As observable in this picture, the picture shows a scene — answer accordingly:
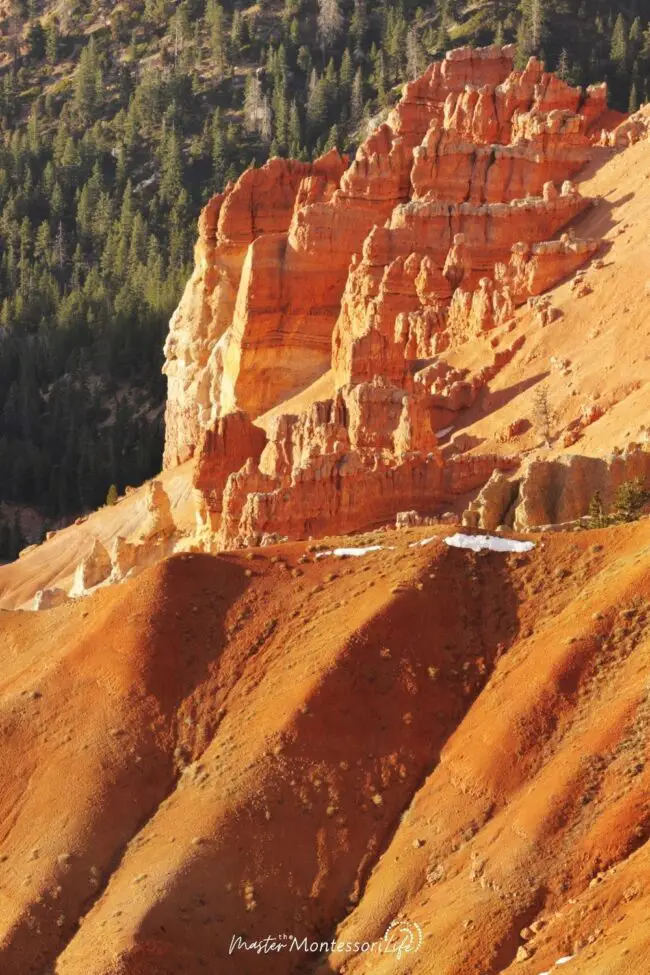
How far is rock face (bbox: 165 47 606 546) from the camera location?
262 ft

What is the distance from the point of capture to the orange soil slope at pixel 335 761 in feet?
135

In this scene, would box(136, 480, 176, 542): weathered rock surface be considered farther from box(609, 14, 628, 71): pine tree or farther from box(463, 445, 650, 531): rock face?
box(609, 14, 628, 71): pine tree

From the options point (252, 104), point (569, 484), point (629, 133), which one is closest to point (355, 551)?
point (569, 484)

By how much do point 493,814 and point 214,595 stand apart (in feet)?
35.0

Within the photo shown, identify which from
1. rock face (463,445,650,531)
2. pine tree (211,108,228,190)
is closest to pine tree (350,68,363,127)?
pine tree (211,108,228,190)

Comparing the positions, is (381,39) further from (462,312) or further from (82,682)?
(82,682)

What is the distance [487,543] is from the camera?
5047 centimetres

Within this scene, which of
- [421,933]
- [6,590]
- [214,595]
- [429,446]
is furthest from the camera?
[6,590]

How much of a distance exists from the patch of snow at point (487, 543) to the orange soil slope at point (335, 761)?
296mm

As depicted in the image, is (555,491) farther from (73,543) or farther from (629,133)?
(73,543)

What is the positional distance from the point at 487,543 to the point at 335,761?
7.20 metres

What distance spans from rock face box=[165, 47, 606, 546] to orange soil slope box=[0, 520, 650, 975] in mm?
21978

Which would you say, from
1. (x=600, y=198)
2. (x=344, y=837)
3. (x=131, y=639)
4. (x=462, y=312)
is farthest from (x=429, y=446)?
(x=344, y=837)

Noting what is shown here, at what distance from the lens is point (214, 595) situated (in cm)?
5138
